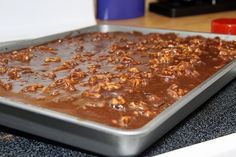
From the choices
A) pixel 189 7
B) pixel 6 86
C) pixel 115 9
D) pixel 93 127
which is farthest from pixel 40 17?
pixel 93 127

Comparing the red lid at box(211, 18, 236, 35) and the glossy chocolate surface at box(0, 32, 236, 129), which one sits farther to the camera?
the red lid at box(211, 18, 236, 35)

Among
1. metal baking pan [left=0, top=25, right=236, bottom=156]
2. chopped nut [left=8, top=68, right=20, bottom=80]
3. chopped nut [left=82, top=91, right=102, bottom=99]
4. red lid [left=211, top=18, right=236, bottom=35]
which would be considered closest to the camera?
metal baking pan [left=0, top=25, right=236, bottom=156]

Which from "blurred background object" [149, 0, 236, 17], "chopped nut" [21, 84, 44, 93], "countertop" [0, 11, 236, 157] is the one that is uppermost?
"chopped nut" [21, 84, 44, 93]

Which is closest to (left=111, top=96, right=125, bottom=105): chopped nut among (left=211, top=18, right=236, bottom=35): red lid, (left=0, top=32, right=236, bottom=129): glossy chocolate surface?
(left=0, top=32, right=236, bottom=129): glossy chocolate surface

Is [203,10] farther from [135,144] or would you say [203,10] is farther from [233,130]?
[135,144]

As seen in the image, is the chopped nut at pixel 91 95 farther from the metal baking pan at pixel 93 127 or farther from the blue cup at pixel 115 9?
the blue cup at pixel 115 9

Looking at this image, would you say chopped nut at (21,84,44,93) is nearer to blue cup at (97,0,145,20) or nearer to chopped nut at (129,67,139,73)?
chopped nut at (129,67,139,73)

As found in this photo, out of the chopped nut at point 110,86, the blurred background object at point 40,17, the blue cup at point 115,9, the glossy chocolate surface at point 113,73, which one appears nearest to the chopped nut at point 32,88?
the glossy chocolate surface at point 113,73
